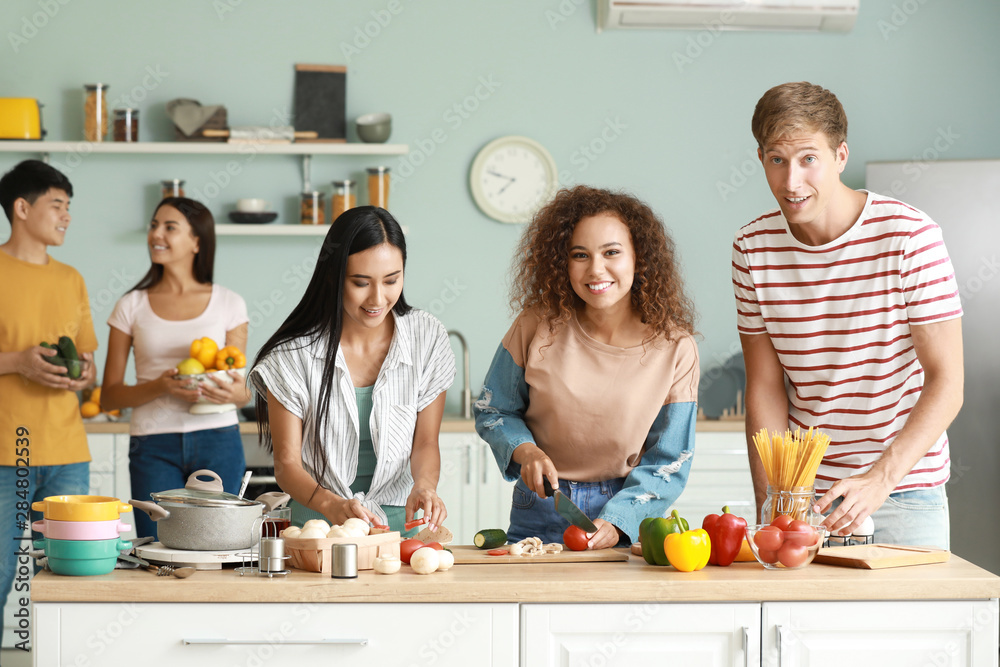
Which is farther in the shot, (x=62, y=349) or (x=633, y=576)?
(x=62, y=349)

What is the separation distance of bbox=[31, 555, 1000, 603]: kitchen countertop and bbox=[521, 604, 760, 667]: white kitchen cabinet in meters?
0.02

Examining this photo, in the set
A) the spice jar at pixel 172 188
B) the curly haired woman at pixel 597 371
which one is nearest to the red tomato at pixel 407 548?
the curly haired woman at pixel 597 371

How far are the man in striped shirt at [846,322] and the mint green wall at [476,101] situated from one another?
237 cm

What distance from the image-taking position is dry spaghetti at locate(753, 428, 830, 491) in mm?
1495

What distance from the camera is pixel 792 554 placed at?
1465mm

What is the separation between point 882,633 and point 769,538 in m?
0.22

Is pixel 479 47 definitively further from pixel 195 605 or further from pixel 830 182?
pixel 195 605

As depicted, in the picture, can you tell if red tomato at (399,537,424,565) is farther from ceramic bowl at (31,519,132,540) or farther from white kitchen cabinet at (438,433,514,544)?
white kitchen cabinet at (438,433,514,544)

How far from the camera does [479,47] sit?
13.5 feet

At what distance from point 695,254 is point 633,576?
2967 mm

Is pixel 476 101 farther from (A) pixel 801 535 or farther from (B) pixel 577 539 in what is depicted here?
(A) pixel 801 535

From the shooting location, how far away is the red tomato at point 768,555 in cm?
148

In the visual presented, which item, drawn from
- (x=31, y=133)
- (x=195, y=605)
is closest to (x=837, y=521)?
(x=195, y=605)

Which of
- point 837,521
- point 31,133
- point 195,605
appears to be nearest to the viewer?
point 195,605
